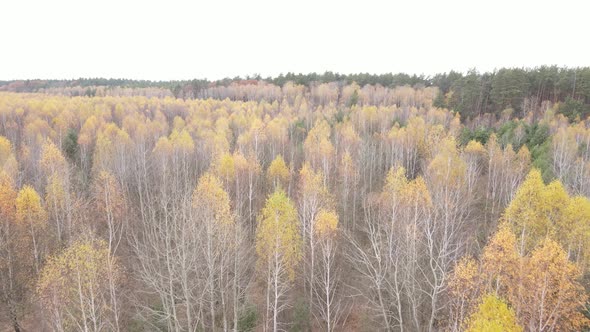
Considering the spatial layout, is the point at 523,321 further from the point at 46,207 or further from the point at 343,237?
the point at 46,207

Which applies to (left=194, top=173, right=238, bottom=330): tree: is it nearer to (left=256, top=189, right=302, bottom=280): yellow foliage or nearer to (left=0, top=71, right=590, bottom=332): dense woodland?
(left=0, top=71, right=590, bottom=332): dense woodland

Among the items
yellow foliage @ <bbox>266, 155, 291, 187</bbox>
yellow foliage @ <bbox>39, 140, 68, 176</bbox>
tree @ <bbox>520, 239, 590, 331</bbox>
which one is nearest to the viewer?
tree @ <bbox>520, 239, 590, 331</bbox>

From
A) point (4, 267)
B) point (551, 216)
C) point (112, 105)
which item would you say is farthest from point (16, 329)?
point (112, 105)

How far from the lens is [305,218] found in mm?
28641

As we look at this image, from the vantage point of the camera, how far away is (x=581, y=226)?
973 inches

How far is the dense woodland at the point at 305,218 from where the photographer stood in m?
20.1

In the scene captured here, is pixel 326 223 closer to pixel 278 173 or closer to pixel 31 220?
pixel 278 173

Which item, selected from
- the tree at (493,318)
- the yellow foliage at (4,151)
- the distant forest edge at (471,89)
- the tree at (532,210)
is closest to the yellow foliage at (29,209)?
the yellow foliage at (4,151)

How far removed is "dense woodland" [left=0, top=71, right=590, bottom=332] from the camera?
65.9ft

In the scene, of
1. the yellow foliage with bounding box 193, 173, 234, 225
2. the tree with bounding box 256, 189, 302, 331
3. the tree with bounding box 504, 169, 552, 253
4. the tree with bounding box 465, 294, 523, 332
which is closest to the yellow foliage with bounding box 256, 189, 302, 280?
the tree with bounding box 256, 189, 302, 331

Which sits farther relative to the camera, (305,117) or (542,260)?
(305,117)

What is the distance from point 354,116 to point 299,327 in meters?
54.4

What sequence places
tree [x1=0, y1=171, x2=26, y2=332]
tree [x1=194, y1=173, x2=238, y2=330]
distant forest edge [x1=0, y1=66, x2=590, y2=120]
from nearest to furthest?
tree [x1=194, y1=173, x2=238, y2=330] → tree [x1=0, y1=171, x2=26, y2=332] → distant forest edge [x1=0, y1=66, x2=590, y2=120]

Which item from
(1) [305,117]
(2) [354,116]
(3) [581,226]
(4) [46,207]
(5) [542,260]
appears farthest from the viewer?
(1) [305,117]
